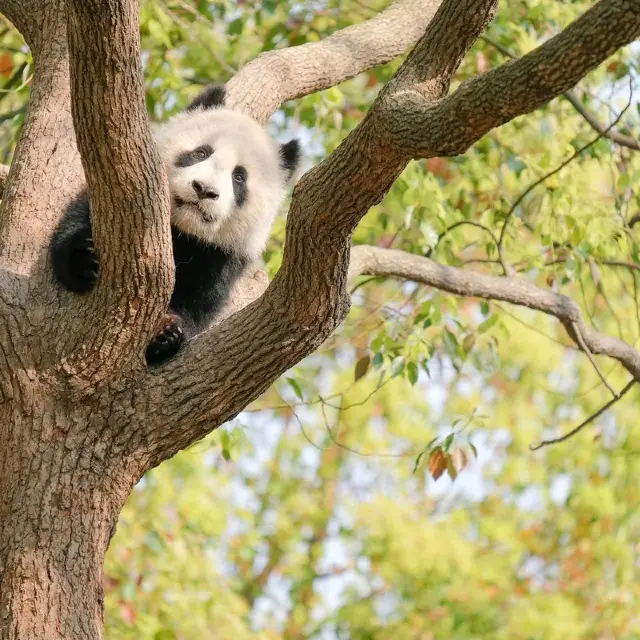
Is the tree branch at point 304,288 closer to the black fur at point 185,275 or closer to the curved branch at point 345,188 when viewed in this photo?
the curved branch at point 345,188

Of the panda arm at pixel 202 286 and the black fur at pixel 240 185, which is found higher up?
the black fur at pixel 240 185

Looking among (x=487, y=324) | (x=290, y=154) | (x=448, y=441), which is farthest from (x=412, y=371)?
(x=290, y=154)

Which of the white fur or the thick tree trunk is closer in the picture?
the thick tree trunk

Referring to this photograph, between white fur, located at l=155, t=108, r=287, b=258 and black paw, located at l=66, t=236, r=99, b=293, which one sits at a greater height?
white fur, located at l=155, t=108, r=287, b=258

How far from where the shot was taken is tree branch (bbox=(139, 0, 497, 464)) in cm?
267

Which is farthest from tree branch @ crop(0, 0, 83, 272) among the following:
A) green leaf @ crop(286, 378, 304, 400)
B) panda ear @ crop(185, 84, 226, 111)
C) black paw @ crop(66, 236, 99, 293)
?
green leaf @ crop(286, 378, 304, 400)

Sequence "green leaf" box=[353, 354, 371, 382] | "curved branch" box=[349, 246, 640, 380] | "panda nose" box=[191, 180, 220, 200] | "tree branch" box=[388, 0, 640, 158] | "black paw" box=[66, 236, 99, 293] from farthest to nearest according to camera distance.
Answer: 1. "green leaf" box=[353, 354, 371, 382]
2. "curved branch" box=[349, 246, 640, 380]
3. "panda nose" box=[191, 180, 220, 200]
4. "black paw" box=[66, 236, 99, 293]
5. "tree branch" box=[388, 0, 640, 158]

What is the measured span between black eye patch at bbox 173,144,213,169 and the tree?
2.31ft

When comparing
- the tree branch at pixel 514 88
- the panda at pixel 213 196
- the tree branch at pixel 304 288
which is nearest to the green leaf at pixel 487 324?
the panda at pixel 213 196

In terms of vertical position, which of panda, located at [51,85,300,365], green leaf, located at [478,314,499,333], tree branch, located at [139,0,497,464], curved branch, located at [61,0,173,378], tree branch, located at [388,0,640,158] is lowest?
tree branch, located at [388,0,640,158]

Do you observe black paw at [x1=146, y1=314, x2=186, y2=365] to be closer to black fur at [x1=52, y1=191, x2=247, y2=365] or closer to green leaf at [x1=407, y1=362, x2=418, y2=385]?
black fur at [x1=52, y1=191, x2=247, y2=365]

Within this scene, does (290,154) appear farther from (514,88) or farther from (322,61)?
(514,88)

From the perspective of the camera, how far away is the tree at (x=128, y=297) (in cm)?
254

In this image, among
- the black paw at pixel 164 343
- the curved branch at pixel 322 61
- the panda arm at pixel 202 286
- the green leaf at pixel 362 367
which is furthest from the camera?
the green leaf at pixel 362 367
